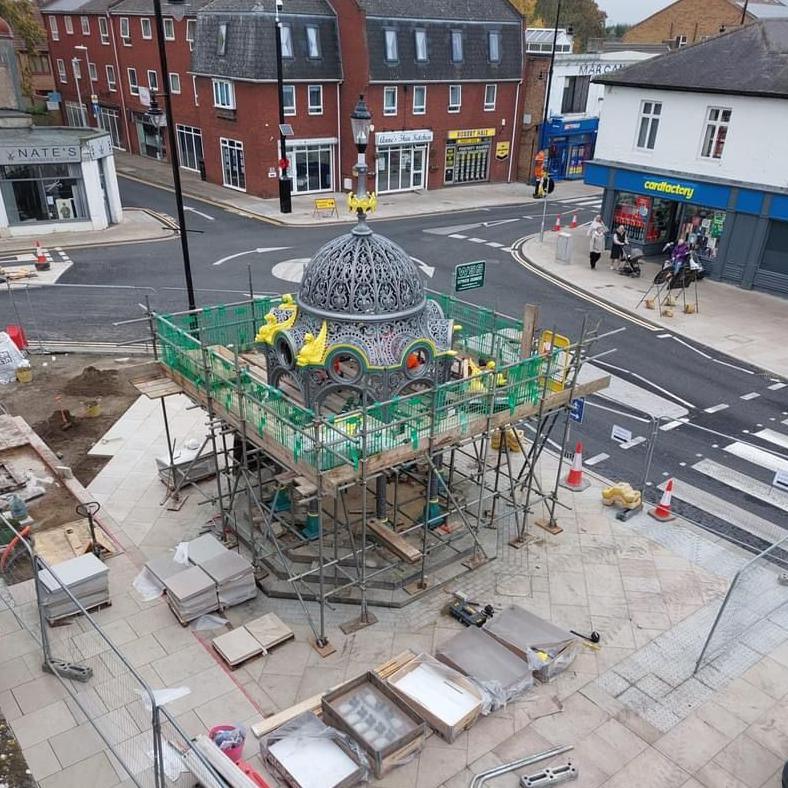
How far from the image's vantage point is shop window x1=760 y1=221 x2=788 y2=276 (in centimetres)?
2628

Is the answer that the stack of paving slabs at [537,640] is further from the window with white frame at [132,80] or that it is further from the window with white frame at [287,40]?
the window with white frame at [132,80]

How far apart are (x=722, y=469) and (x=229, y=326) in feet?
37.2

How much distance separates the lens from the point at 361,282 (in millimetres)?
11258

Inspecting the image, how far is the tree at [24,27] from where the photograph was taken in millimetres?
61016

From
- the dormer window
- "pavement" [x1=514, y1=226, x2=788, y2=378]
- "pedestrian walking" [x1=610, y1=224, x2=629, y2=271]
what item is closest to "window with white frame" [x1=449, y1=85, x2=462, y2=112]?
the dormer window

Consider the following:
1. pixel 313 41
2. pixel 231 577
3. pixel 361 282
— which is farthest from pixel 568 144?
pixel 231 577

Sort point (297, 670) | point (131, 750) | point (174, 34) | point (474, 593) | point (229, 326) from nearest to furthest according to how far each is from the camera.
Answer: point (131, 750) → point (297, 670) → point (474, 593) → point (229, 326) → point (174, 34)

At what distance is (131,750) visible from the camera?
9086 mm

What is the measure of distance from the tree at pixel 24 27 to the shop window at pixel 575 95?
47.3 m

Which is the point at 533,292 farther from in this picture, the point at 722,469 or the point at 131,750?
the point at 131,750

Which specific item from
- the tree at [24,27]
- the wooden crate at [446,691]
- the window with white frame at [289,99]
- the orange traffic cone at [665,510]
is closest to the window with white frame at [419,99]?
the window with white frame at [289,99]

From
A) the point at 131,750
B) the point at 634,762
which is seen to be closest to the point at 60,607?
the point at 131,750

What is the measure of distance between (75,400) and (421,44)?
104 feet

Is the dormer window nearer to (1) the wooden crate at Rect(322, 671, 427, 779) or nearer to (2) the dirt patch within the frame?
(2) the dirt patch
